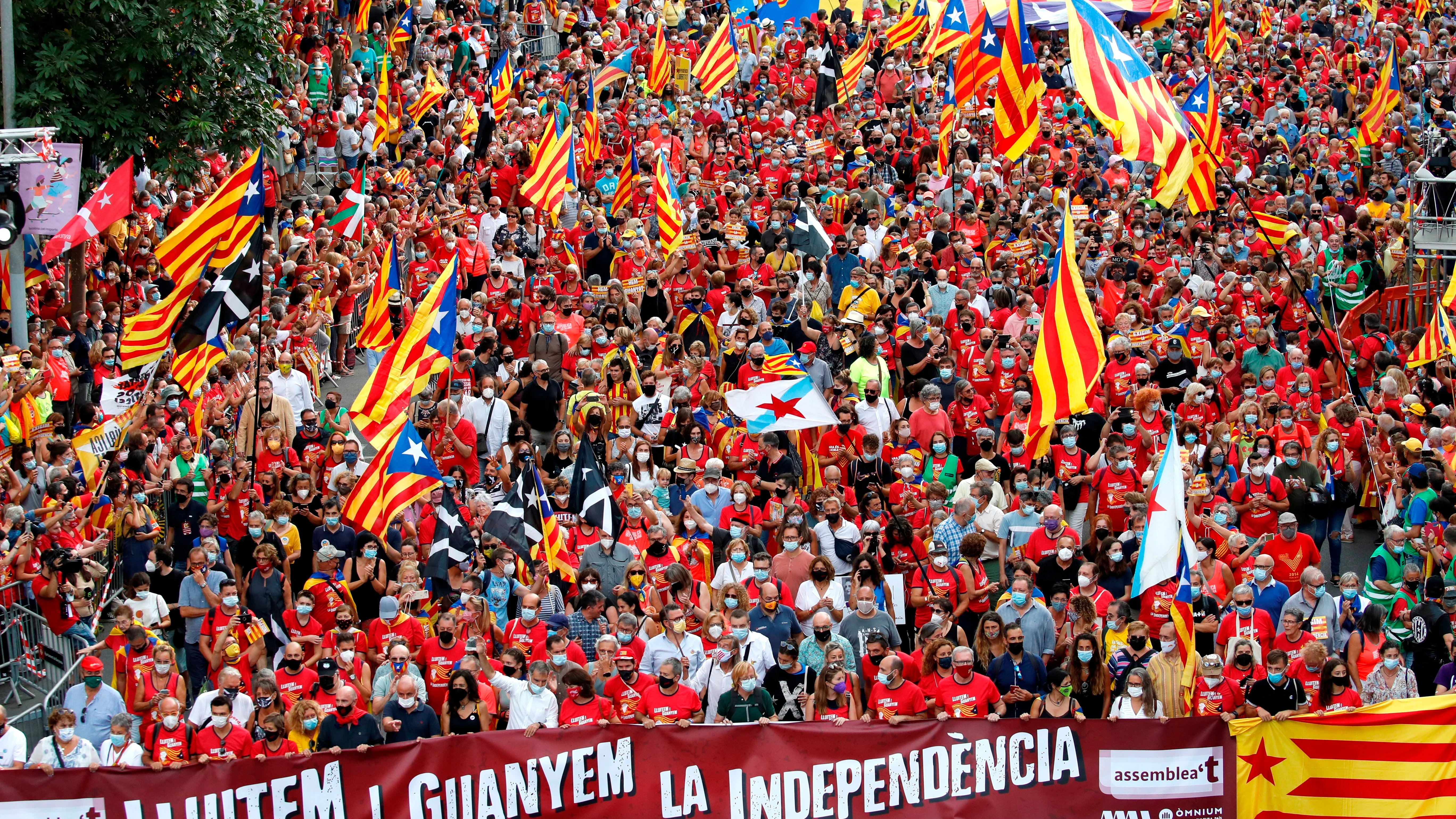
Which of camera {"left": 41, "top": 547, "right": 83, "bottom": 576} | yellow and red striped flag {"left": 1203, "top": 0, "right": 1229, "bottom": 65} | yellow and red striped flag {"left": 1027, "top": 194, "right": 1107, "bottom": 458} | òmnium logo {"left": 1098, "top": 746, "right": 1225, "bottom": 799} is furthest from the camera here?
yellow and red striped flag {"left": 1203, "top": 0, "right": 1229, "bottom": 65}


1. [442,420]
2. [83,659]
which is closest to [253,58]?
[442,420]

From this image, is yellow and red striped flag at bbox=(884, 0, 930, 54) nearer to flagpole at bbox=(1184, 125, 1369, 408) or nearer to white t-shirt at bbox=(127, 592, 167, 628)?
flagpole at bbox=(1184, 125, 1369, 408)

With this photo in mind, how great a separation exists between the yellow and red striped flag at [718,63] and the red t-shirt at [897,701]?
1476 cm

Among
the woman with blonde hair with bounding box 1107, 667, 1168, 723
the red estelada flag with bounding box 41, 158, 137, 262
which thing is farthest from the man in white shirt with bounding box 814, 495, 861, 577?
the red estelada flag with bounding box 41, 158, 137, 262

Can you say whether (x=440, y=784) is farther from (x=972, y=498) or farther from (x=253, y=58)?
(x=253, y=58)

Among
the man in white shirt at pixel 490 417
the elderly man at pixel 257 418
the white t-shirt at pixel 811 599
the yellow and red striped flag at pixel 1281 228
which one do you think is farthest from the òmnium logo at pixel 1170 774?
the yellow and red striped flag at pixel 1281 228

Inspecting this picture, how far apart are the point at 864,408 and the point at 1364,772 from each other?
21.7 feet

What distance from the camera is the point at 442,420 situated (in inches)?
706

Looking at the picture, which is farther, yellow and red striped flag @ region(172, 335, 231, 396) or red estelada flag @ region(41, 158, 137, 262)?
red estelada flag @ region(41, 158, 137, 262)

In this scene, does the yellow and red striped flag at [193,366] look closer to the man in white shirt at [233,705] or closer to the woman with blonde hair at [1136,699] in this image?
the man in white shirt at [233,705]

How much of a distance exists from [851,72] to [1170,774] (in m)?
18.0

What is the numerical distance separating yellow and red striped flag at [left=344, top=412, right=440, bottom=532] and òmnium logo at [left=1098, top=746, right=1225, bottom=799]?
19.6 feet

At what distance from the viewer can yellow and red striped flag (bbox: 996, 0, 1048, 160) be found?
20797mm

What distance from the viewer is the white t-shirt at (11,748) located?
42.6ft
